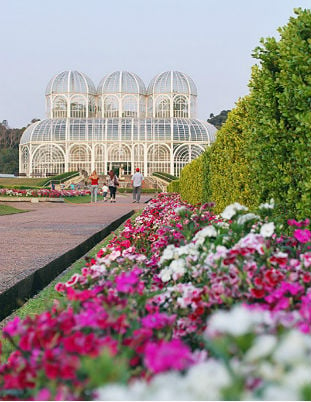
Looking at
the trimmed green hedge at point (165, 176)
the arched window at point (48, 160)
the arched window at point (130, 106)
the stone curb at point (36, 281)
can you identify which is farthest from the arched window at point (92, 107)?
the stone curb at point (36, 281)

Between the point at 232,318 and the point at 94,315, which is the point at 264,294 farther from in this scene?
the point at 232,318

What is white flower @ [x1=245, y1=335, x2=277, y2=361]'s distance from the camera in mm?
846

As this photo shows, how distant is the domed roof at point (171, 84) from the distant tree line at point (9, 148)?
21.2 meters

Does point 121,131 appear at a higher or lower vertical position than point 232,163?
higher

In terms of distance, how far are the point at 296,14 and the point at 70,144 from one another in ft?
145

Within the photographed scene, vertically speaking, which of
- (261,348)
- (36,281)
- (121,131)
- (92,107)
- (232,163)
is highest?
(92,107)

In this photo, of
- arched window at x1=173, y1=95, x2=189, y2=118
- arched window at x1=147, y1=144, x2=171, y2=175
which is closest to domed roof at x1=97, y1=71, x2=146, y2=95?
arched window at x1=173, y1=95, x2=189, y2=118

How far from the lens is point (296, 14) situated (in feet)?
12.2

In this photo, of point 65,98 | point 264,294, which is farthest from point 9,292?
point 65,98

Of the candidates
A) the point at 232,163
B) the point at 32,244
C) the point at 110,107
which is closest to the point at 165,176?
the point at 110,107

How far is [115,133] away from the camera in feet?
153

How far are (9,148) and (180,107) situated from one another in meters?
26.3

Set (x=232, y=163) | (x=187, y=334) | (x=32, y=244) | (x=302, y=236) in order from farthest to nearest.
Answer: (x=232, y=163) < (x=32, y=244) < (x=302, y=236) < (x=187, y=334)

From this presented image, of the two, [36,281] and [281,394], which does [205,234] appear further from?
[36,281]
